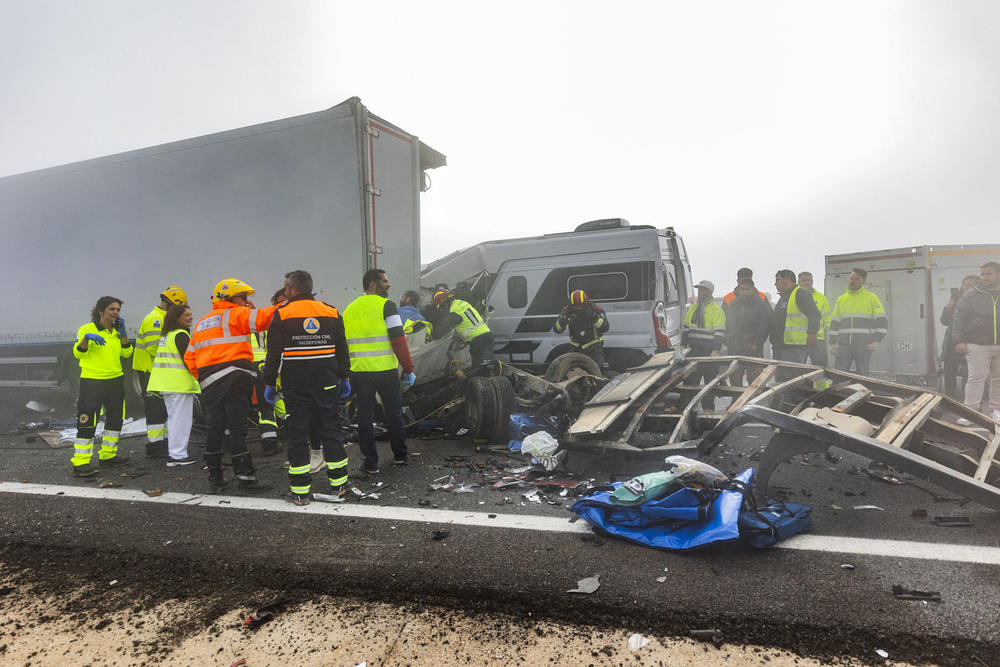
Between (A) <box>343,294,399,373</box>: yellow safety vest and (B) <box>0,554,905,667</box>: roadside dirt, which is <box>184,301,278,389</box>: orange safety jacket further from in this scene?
(B) <box>0,554,905,667</box>: roadside dirt

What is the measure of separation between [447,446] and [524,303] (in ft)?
9.23

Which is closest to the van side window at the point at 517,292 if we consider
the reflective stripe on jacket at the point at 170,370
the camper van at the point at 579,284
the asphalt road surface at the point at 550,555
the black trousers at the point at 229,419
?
the camper van at the point at 579,284

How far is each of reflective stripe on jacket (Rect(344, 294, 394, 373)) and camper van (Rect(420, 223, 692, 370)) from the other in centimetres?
319

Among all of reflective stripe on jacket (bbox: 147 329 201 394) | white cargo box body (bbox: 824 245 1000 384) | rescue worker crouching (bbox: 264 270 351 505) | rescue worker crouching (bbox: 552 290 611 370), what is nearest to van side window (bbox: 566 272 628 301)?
rescue worker crouching (bbox: 552 290 611 370)

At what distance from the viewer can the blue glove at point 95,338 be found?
477cm

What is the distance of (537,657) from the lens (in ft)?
6.22

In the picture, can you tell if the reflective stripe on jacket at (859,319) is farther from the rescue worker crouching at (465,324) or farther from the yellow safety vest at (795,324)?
the rescue worker crouching at (465,324)

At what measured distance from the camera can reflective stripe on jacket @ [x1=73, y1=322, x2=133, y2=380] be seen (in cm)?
479

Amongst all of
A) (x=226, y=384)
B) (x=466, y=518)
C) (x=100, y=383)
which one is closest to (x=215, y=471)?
(x=226, y=384)

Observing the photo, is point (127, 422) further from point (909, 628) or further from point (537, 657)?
point (909, 628)

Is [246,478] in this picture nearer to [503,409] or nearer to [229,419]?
[229,419]

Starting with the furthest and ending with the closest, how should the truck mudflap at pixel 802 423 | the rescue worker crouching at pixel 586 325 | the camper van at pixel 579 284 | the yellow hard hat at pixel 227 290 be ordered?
1. the camper van at pixel 579 284
2. the rescue worker crouching at pixel 586 325
3. the yellow hard hat at pixel 227 290
4. the truck mudflap at pixel 802 423

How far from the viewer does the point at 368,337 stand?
438 cm

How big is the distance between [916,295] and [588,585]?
10.1 meters
